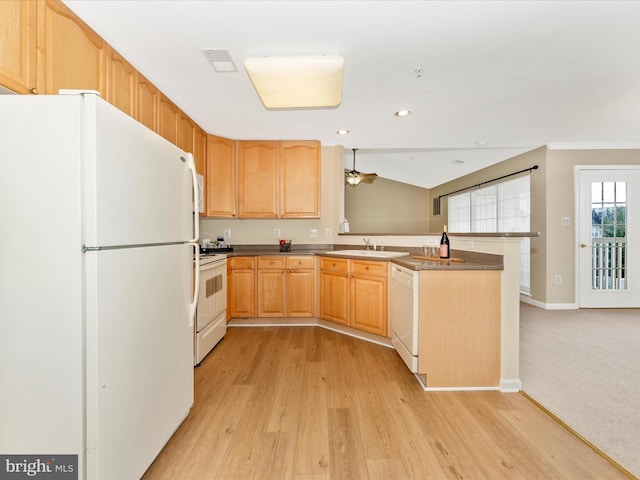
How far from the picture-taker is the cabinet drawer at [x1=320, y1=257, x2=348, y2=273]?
129 inches

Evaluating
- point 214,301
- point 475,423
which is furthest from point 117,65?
point 475,423

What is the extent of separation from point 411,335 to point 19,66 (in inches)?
106

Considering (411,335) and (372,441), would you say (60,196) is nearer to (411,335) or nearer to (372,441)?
(372,441)

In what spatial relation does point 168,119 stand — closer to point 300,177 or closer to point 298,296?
point 300,177

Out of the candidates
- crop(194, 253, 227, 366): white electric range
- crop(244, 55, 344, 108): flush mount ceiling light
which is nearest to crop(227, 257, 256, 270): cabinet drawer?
crop(194, 253, 227, 366): white electric range

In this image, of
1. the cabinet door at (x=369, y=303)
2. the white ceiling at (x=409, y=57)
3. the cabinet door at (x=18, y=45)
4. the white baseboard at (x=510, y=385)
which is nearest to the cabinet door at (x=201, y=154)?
the white ceiling at (x=409, y=57)

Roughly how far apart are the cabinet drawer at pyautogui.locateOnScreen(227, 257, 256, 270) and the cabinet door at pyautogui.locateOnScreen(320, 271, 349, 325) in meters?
0.85

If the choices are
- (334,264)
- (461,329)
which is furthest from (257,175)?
(461,329)

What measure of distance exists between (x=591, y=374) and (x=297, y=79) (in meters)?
3.17

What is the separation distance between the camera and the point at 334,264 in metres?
3.38

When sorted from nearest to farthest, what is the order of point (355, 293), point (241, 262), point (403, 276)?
point (403, 276) → point (355, 293) → point (241, 262)

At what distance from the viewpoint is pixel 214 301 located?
2.86 metres

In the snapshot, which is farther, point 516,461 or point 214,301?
point 214,301

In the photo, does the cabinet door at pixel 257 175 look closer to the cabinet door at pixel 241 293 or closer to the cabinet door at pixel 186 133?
the cabinet door at pixel 186 133
